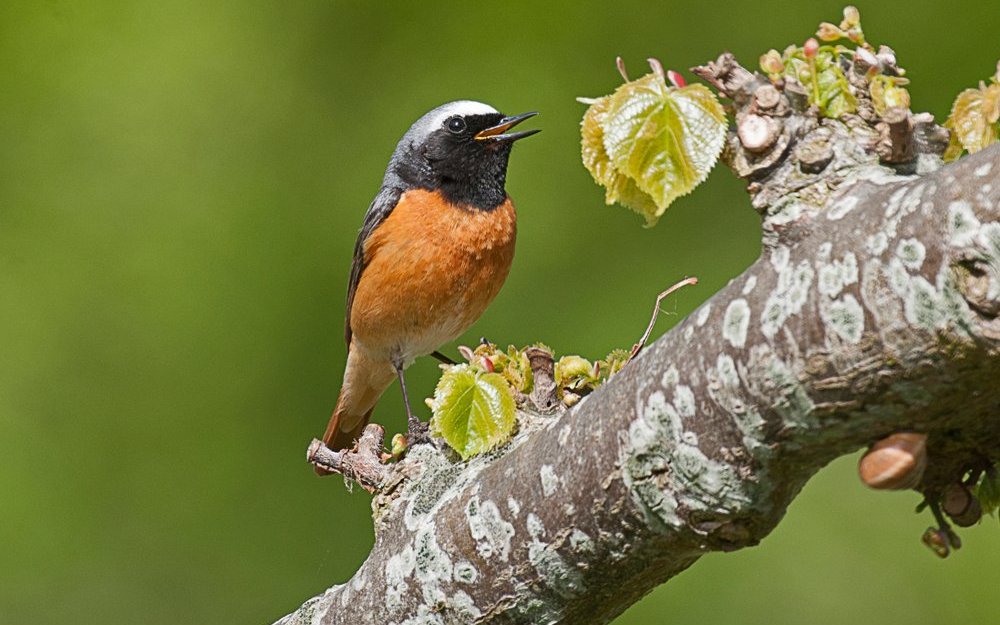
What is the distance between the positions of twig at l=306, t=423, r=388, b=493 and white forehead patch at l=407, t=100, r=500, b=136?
2.19 m

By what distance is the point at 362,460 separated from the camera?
10.6 feet

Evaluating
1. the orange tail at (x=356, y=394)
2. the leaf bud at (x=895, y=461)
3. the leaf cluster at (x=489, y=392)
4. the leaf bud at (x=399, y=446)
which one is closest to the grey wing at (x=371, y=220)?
the orange tail at (x=356, y=394)

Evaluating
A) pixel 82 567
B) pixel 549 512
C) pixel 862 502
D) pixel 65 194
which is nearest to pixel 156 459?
pixel 82 567

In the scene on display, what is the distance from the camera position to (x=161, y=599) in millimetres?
7305

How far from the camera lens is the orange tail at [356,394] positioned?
18.9 ft

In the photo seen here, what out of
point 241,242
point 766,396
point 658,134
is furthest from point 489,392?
point 241,242

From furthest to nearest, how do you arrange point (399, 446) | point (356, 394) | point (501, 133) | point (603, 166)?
point (356, 394) → point (501, 133) → point (399, 446) → point (603, 166)

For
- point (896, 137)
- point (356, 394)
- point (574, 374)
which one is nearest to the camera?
point (896, 137)

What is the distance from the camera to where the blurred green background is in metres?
7.05

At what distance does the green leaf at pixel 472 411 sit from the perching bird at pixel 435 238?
204cm

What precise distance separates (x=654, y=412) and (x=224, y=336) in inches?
222

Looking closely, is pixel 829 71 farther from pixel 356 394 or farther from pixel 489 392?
pixel 356 394

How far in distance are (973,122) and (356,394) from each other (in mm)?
4105

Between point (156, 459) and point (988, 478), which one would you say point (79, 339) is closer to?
point (156, 459)
